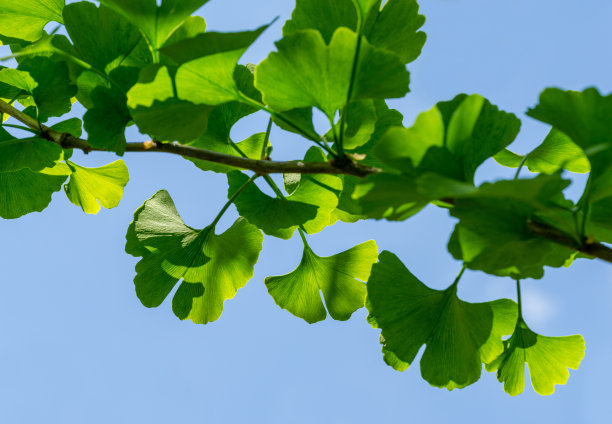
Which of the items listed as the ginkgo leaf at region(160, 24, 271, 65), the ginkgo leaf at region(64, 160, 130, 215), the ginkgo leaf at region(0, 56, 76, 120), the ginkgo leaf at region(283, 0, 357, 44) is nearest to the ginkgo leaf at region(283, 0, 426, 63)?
the ginkgo leaf at region(283, 0, 357, 44)

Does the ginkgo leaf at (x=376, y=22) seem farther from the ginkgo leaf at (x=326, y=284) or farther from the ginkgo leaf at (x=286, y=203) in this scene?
the ginkgo leaf at (x=326, y=284)

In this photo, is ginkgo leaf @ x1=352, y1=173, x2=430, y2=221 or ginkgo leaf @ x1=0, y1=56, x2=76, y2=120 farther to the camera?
ginkgo leaf @ x1=0, y1=56, x2=76, y2=120

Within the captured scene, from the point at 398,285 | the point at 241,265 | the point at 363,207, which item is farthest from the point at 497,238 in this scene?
the point at 241,265

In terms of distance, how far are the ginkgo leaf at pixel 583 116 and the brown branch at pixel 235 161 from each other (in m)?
0.18

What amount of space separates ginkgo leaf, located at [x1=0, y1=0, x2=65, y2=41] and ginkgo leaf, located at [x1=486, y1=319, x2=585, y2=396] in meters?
0.80

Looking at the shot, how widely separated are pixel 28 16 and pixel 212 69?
0.41m

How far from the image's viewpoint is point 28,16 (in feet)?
2.80

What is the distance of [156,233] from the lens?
856 millimetres

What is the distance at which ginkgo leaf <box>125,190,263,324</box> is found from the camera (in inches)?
33.4

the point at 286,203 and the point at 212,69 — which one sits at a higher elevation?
the point at 212,69

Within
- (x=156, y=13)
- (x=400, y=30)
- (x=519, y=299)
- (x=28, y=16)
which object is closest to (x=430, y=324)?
(x=519, y=299)

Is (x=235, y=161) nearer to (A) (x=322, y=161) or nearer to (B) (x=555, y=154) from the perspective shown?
(A) (x=322, y=161)

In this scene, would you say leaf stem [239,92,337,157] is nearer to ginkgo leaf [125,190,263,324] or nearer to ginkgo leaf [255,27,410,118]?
ginkgo leaf [255,27,410,118]

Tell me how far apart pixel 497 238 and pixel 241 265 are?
0.45 metres
